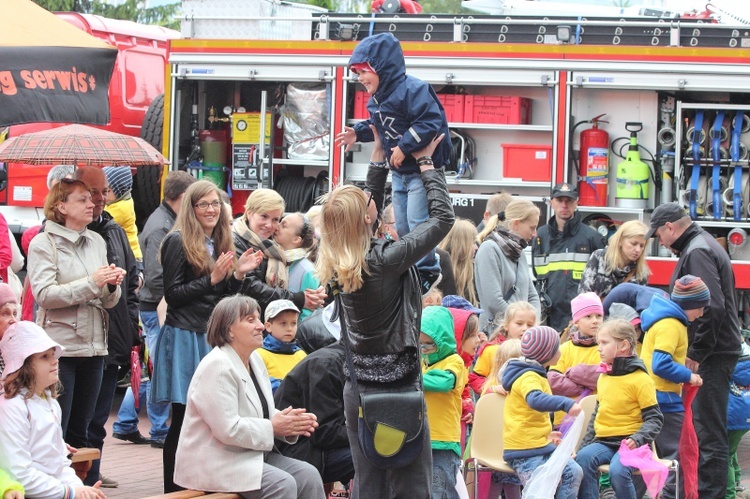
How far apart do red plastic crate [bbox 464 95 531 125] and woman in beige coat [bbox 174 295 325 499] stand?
615 cm

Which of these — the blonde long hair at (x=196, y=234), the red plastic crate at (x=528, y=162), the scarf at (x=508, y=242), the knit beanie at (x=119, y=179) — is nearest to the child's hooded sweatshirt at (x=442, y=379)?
the blonde long hair at (x=196, y=234)

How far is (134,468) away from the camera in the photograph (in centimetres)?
802

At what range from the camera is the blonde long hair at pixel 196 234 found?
6750 mm

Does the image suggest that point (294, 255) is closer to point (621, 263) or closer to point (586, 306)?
point (586, 306)

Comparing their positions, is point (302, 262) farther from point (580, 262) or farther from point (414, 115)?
point (580, 262)

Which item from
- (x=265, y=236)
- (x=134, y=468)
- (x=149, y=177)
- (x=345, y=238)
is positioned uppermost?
(x=149, y=177)

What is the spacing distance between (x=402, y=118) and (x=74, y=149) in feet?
7.48

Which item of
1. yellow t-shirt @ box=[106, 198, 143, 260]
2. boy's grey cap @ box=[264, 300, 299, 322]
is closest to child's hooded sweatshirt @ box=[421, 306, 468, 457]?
boy's grey cap @ box=[264, 300, 299, 322]

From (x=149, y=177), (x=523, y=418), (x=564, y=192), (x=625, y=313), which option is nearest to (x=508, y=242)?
(x=625, y=313)

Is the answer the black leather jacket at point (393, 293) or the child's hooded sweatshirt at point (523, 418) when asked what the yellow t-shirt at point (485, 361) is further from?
the black leather jacket at point (393, 293)

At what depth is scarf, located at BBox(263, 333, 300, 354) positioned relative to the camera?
6711 mm

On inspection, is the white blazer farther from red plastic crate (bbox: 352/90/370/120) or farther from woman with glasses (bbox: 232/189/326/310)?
red plastic crate (bbox: 352/90/370/120)

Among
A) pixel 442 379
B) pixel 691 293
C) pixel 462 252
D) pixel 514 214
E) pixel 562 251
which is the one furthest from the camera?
pixel 562 251

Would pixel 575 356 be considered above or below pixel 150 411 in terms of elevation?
above
